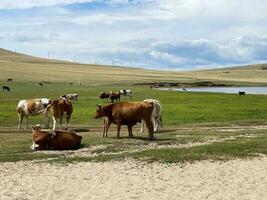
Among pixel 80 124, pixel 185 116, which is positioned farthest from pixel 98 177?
pixel 185 116

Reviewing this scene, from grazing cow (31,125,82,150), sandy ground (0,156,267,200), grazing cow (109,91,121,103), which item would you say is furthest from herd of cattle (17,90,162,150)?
grazing cow (109,91,121,103)

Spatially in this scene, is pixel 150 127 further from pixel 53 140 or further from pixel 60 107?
pixel 60 107

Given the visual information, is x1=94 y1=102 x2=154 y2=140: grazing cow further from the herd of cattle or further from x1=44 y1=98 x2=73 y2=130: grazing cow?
x1=44 y1=98 x2=73 y2=130: grazing cow

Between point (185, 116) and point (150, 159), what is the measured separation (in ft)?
60.0

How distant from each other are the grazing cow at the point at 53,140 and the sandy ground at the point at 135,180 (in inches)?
104

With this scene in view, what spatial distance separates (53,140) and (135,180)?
19.9 ft

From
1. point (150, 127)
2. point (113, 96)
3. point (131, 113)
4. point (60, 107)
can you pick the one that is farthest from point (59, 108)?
point (113, 96)

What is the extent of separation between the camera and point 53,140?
2011 cm

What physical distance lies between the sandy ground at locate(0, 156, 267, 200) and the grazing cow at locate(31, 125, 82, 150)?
2649mm

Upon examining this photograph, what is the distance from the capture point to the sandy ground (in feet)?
43.4

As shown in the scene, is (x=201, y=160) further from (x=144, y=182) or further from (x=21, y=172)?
(x=21, y=172)

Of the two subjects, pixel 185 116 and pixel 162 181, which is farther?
pixel 185 116

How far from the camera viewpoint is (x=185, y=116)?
118 feet

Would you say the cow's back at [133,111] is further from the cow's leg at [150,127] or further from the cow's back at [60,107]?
the cow's back at [60,107]
